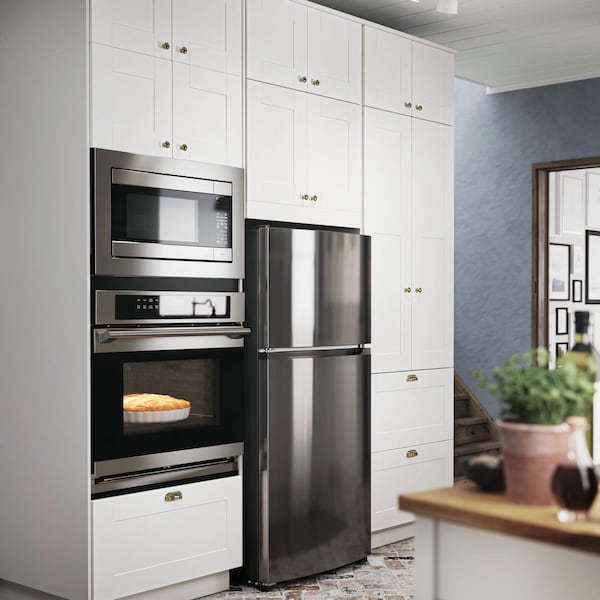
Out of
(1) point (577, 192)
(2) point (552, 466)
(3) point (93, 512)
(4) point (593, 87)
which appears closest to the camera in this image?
(2) point (552, 466)

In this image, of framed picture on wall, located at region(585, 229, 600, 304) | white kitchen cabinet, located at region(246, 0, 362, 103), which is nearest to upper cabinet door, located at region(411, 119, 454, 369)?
white kitchen cabinet, located at region(246, 0, 362, 103)

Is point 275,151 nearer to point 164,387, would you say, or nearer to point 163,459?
point 164,387

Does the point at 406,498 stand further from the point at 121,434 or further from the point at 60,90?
the point at 60,90

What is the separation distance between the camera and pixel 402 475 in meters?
4.55

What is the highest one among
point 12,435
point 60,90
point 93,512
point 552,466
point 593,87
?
point 593,87

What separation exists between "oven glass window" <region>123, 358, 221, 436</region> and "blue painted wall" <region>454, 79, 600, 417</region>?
3.18 meters

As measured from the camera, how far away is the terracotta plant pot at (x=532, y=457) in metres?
1.59

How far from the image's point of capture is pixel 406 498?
172 cm

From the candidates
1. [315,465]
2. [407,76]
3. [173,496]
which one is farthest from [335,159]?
[173,496]

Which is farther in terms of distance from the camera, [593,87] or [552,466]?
[593,87]

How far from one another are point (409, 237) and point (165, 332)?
1643 millimetres

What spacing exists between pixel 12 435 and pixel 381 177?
209 centimetres

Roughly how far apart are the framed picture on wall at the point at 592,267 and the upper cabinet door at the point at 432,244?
2554 millimetres

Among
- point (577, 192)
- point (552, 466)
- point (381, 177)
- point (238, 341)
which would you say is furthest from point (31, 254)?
point (577, 192)
